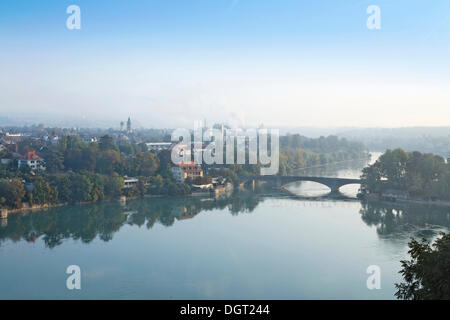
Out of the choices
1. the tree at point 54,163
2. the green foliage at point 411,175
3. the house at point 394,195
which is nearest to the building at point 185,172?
the tree at point 54,163

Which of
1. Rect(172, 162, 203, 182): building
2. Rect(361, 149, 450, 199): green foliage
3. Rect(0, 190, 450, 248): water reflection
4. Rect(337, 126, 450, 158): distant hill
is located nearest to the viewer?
Rect(0, 190, 450, 248): water reflection

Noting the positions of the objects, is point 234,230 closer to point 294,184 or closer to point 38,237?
point 38,237

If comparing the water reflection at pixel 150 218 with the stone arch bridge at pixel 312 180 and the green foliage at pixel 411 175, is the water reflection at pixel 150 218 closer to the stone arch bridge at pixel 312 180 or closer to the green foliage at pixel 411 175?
the green foliage at pixel 411 175

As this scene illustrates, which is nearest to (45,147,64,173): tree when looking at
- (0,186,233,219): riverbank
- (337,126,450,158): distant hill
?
(0,186,233,219): riverbank

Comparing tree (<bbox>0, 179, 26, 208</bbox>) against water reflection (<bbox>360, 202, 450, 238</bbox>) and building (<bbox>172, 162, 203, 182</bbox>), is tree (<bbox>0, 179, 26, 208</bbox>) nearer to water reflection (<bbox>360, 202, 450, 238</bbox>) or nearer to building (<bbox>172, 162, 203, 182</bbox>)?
building (<bbox>172, 162, 203, 182</bbox>)

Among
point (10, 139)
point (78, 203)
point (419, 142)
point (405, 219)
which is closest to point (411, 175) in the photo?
point (405, 219)

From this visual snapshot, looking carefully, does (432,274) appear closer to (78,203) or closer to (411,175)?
(78,203)
